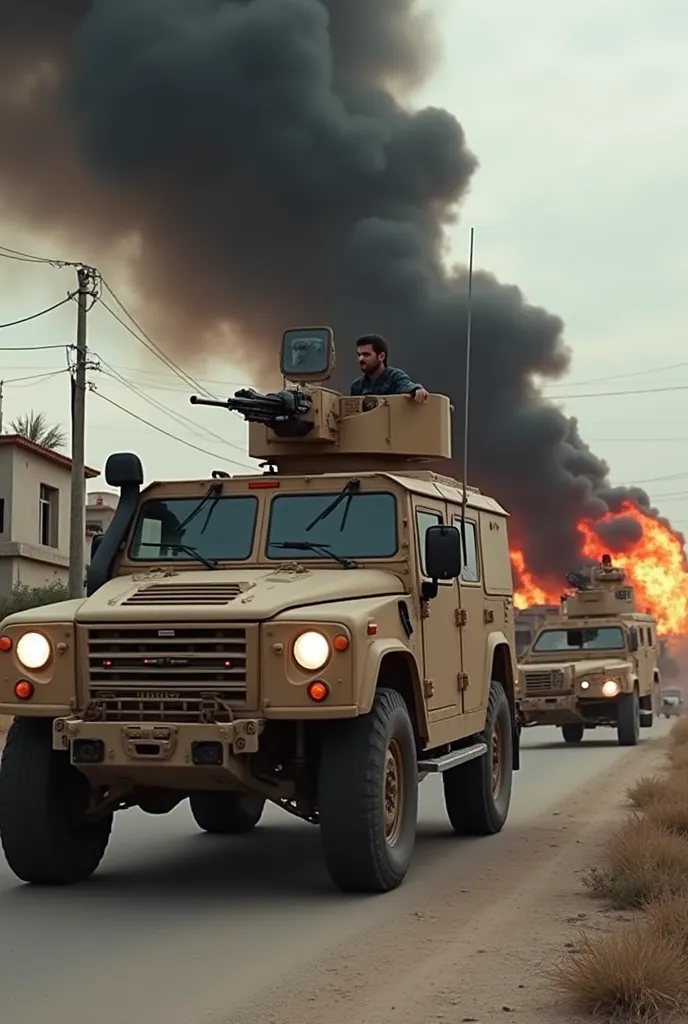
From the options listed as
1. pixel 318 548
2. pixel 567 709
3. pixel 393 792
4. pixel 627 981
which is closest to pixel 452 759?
pixel 393 792

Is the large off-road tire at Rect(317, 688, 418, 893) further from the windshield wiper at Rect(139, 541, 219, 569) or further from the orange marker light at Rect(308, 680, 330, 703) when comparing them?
the windshield wiper at Rect(139, 541, 219, 569)

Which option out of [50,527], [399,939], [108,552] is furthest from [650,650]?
[50,527]

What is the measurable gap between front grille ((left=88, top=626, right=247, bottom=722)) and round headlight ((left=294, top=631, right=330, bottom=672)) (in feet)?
0.88

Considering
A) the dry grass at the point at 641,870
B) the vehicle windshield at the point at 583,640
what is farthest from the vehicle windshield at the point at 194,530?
the vehicle windshield at the point at 583,640

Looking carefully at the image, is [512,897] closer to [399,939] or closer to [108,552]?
[399,939]

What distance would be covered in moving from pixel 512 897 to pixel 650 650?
16.2m

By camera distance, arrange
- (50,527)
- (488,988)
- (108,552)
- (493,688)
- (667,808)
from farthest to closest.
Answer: (50,527), (493,688), (667,808), (108,552), (488,988)

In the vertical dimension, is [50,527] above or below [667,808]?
above

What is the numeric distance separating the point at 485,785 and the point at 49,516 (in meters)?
30.1

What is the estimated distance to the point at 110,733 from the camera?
7.16 meters

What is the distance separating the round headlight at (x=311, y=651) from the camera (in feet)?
23.1

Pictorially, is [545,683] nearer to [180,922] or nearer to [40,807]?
[40,807]

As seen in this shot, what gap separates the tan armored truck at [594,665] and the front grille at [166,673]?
517 inches

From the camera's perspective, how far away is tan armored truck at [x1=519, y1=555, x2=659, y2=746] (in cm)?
1984
